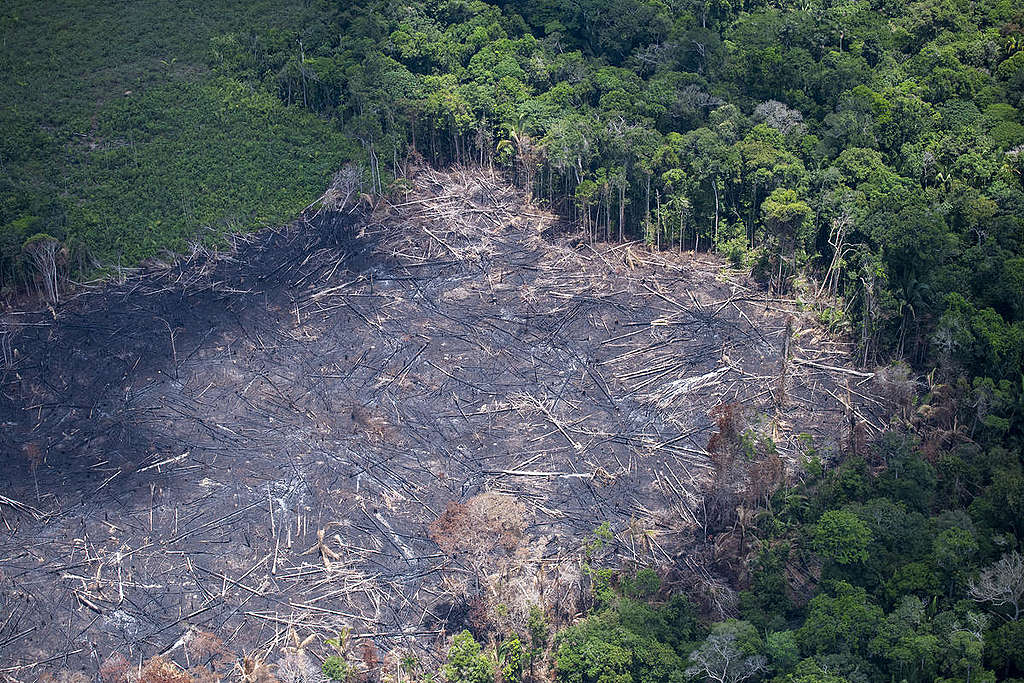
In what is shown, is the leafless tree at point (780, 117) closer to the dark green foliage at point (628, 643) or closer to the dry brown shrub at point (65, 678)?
the dark green foliage at point (628, 643)

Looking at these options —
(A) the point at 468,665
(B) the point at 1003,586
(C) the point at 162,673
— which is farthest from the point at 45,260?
(B) the point at 1003,586

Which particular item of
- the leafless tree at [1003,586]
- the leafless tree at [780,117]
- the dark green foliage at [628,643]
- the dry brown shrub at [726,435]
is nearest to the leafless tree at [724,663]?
the dark green foliage at [628,643]

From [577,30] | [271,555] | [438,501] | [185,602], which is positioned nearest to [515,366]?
[438,501]

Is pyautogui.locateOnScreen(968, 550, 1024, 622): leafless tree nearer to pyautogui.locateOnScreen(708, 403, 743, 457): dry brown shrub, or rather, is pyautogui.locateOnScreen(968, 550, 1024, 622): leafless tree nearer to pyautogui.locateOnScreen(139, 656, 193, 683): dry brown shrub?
pyautogui.locateOnScreen(708, 403, 743, 457): dry brown shrub

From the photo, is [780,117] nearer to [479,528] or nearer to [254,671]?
[479,528]

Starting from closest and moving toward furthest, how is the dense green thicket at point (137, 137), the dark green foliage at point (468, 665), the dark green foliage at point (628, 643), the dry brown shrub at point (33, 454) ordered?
the dark green foliage at point (628, 643) < the dark green foliage at point (468, 665) < the dry brown shrub at point (33, 454) < the dense green thicket at point (137, 137)

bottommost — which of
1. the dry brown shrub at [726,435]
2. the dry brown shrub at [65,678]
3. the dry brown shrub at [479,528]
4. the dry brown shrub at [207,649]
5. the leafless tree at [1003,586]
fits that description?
the dry brown shrub at [65,678]
